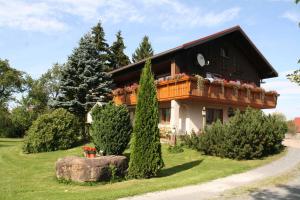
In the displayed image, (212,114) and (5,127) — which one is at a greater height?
(212,114)

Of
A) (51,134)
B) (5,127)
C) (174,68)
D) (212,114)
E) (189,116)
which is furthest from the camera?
(5,127)

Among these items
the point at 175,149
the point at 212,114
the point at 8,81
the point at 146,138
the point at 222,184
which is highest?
the point at 8,81

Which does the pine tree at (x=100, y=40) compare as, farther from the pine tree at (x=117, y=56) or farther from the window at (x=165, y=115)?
the window at (x=165, y=115)

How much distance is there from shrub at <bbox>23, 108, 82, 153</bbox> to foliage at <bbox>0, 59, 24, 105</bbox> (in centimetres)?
3565

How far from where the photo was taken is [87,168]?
41.4ft

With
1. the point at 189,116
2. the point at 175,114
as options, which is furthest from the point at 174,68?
the point at 175,114

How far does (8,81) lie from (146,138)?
157ft

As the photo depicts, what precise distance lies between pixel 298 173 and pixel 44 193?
30.1ft

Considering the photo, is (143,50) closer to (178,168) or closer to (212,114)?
(212,114)

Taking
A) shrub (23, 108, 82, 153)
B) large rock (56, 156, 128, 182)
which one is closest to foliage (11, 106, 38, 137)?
shrub (23, 108, 82, 153)

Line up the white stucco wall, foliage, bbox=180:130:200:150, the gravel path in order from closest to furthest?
1. the gravel path
2. foliage, bbox=180:130:200:150
3. the white stucco wall

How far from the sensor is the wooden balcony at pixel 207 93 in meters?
21.4

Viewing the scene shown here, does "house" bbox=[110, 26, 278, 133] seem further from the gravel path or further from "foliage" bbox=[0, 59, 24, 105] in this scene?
"foliage" bbox=[0, 59, 24, 105]

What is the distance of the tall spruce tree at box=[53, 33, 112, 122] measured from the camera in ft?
88.4
